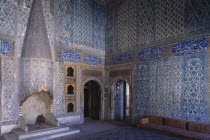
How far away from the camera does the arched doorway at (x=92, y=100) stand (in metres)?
7.55

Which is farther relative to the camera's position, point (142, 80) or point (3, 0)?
point (142, 80)

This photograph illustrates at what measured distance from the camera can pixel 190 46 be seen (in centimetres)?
505

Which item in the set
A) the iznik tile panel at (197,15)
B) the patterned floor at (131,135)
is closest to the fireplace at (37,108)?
the patterned floor at (131,135)

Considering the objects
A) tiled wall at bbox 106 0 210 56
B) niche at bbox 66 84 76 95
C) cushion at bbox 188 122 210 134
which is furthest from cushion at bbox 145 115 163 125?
niche at bbox 66 84 76 95

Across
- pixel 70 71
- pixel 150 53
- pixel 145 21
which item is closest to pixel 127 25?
pixel 145 21

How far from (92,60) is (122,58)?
49.0 inches

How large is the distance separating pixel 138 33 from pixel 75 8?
2.63 metres

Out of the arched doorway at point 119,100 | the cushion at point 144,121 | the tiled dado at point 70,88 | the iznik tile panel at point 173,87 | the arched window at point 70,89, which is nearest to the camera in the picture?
the iznik tile panel at point 173,87

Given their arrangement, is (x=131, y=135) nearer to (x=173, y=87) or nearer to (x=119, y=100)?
(x=173, y=87)

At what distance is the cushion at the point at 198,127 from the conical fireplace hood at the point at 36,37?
4.52 metres

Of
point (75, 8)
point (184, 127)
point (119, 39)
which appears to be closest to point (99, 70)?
point (119, 39)

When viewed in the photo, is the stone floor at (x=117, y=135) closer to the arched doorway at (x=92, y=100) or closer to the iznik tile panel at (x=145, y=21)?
the arched doorway at (x=92, y=100)

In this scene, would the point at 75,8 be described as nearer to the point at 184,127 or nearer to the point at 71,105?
the point at 71,105

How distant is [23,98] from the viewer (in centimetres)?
490
